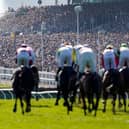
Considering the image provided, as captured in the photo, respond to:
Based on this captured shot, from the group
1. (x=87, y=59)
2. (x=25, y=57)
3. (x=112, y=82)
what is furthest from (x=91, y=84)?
(x=25, y=57)

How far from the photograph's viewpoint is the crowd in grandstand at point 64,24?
80.5m

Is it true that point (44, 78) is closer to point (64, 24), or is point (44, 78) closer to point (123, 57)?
point (123, 57)

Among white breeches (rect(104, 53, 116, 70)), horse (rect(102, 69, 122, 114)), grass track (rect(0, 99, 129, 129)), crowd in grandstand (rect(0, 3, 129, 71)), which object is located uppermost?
crowd in grandstand (rect(0, 3, 129, 71))

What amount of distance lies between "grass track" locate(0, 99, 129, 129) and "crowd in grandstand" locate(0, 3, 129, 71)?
175ft

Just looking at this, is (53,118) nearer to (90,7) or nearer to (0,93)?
(0,93)

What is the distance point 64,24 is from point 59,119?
3179 inches

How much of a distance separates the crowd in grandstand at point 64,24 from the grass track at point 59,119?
53.4 metres

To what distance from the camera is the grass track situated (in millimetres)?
18047

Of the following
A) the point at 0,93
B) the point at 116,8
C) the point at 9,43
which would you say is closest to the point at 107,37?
the point at 9,43

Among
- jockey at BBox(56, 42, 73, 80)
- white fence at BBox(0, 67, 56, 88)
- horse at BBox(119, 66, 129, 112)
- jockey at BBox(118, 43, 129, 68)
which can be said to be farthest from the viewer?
white fence at BBox(0, 67, 56, 88)

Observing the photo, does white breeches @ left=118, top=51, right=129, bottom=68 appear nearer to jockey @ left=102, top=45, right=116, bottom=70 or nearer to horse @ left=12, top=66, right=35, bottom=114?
jockey @ left=102, top=45, right=116, bottom=70

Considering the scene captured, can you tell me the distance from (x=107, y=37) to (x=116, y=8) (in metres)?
24.0

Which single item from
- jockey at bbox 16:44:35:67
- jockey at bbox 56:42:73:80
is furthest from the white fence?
jockey at bbox 16:44:35:67

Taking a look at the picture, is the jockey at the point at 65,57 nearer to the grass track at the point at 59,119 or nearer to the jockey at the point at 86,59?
the jockey at the point at 86,59
